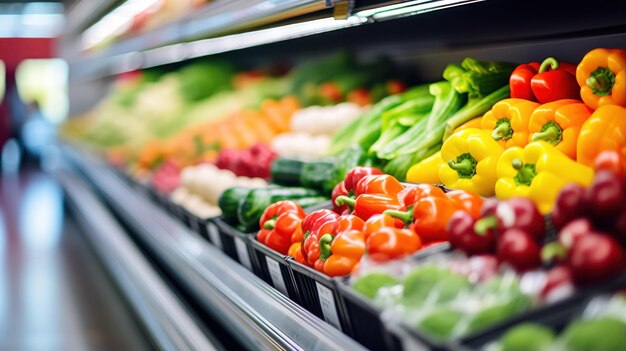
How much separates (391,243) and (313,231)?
40 centimetres

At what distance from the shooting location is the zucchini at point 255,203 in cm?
231

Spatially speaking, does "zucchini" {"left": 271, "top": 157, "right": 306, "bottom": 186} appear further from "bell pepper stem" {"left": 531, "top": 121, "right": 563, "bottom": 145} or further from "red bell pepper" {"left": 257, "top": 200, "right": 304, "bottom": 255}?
"bell pepper stem" {"left": 531, "top": 121, "right": 563, "bottom": 145}

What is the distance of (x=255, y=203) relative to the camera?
2.32 m

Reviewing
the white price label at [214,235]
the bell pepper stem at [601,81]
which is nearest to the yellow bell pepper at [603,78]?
the bell pepper stem at [601,81]

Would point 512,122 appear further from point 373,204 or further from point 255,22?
point 255,22

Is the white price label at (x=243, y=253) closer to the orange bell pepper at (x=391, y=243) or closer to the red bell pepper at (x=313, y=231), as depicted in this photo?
the red bell pepper at (x=313, y=231)

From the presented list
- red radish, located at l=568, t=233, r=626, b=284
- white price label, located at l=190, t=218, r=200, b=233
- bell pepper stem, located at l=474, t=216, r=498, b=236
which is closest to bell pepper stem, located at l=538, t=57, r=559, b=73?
bell pepper stem, located at l=474, t=216, r=498, b=236

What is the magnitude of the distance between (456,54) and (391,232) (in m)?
1.52

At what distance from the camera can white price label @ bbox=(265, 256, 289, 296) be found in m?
1.84

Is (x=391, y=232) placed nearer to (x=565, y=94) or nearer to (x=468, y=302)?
(x=468, y=302)

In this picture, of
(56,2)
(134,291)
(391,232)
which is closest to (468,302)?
(391,232)

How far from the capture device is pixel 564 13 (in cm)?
205

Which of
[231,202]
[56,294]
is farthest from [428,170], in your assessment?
[56,294]

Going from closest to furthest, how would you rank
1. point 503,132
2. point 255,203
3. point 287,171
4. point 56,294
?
point 503,132
point 255,203
point 287,171
point 56,294
